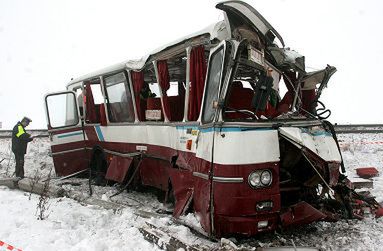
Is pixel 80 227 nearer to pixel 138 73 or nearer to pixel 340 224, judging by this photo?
pixel 138 73

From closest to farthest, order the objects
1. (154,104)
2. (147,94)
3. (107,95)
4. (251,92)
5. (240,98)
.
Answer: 1. (240,98)
2. (251,92)
3. (154,104)
4. (147,94)
5. (107,95)

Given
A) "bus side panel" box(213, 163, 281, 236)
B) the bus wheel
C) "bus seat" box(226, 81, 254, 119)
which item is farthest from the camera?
the bus wheel

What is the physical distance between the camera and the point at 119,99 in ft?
27.7

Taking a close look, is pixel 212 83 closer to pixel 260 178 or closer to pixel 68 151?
pixel 260 178

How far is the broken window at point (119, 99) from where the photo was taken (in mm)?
8023

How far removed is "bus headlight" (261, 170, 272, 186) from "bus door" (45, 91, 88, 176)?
677 centimetres

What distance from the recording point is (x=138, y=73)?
754 cm

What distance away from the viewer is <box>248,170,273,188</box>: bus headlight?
4.67 meters

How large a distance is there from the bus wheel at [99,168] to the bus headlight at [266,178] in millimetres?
5820

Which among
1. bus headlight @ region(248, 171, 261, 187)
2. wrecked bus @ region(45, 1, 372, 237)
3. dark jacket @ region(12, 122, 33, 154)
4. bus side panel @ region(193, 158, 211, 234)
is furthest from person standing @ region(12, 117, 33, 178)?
bus headlight @ region(248, 171, 261, 187)

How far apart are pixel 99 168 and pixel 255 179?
20.5 feet

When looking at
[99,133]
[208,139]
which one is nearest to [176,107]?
[208,139]

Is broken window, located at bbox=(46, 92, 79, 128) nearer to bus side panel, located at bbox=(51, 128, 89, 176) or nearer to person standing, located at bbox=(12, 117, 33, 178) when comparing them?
bus side panel, located at bbox=(51, 128, 89, 176)

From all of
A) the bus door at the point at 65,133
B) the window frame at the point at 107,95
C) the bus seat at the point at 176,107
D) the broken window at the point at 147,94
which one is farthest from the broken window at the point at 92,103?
the bus seat at the point at 176,107
